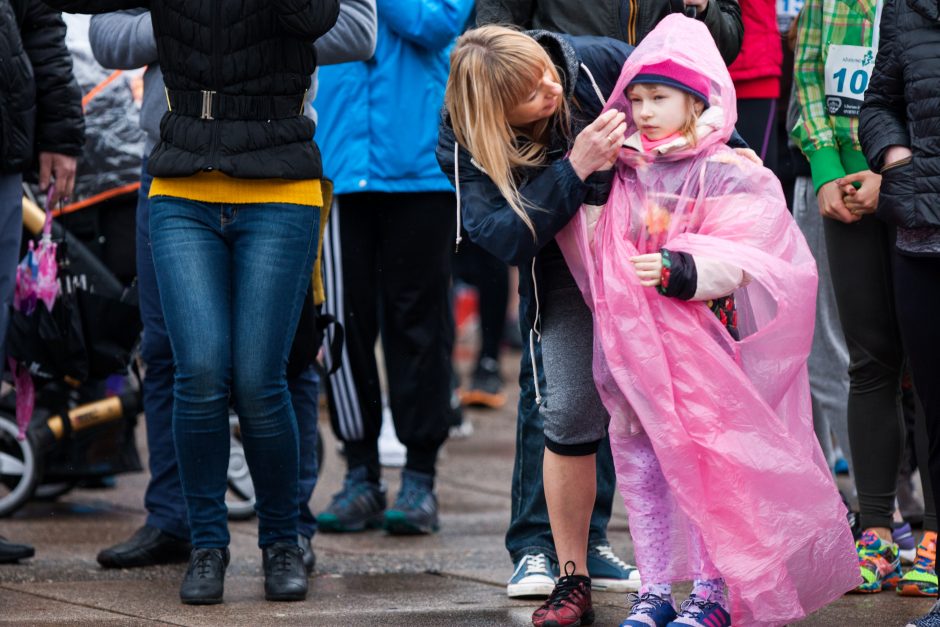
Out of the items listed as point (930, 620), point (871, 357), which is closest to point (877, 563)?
point (871, 357)

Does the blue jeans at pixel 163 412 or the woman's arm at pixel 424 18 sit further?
the woman's arm at pixel 424 18

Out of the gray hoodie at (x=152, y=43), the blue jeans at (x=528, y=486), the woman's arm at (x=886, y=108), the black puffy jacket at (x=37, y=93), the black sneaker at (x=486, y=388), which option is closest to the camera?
the woman's arm at (x=886, y=108)

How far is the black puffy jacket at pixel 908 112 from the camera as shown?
3.73 meters

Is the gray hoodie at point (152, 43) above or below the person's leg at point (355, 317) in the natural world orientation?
above

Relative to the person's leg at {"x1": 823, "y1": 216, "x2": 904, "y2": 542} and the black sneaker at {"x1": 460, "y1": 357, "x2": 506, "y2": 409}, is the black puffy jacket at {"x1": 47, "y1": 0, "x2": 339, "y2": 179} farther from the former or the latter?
the black sneaker at {"x1": 460, "y1": 357, "x2": 506, "y2": 409}

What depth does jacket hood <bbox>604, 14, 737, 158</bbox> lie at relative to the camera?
12.0 feet

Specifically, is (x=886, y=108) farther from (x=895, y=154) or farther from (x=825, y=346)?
(x=825, y=346)

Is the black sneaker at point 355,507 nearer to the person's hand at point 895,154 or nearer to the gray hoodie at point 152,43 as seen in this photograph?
the gray hoodie at point 152,43

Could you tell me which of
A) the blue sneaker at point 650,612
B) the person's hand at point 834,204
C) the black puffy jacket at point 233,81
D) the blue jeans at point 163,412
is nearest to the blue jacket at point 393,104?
the blue jeans at point 163,412

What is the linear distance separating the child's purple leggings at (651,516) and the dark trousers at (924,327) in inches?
27.1

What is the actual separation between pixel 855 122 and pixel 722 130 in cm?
104

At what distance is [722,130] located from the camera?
3.65 m

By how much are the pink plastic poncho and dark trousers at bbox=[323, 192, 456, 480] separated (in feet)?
5.66

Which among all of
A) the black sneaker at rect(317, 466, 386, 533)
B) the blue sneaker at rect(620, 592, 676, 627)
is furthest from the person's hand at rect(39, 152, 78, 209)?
the blue sneaker at rect(620, 592, 676, 627)
